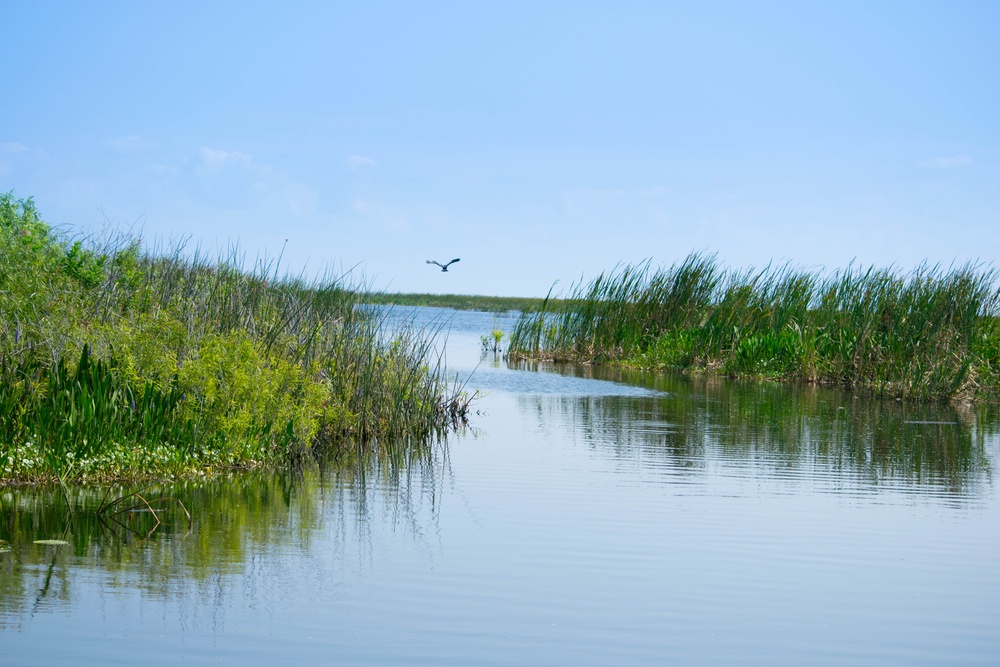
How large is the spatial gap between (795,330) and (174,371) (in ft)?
59.4

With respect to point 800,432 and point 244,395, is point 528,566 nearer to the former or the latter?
point 244,395

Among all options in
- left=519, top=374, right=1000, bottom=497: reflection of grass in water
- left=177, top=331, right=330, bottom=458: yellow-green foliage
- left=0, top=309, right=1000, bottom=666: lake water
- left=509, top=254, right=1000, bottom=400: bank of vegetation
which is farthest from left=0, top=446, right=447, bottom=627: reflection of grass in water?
left=509, top=254, right=1000, bottom=400: bank of vegetation

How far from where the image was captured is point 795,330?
24.8 m

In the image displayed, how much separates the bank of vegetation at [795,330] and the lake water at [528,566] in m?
8.95

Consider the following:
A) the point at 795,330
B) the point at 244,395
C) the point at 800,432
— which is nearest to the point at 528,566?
the point at 244,395

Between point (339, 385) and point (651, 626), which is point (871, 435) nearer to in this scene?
point (339, 385)

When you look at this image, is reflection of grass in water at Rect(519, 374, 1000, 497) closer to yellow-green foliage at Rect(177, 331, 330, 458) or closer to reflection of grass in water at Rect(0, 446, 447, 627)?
reflection of grass in water at Rect(0, 446, 447, 627)

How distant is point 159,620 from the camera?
5492 millimetres

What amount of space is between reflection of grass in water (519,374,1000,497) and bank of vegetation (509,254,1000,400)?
40.1 inches

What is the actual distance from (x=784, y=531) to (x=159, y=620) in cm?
491

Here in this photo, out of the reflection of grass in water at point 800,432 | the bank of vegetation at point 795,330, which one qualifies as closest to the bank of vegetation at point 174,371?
the reflection of grass in water at point 800,432

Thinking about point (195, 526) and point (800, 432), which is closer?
point (195, 526)

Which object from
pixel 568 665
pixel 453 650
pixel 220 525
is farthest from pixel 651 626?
pixel 220 525

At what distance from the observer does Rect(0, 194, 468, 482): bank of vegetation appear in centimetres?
916
